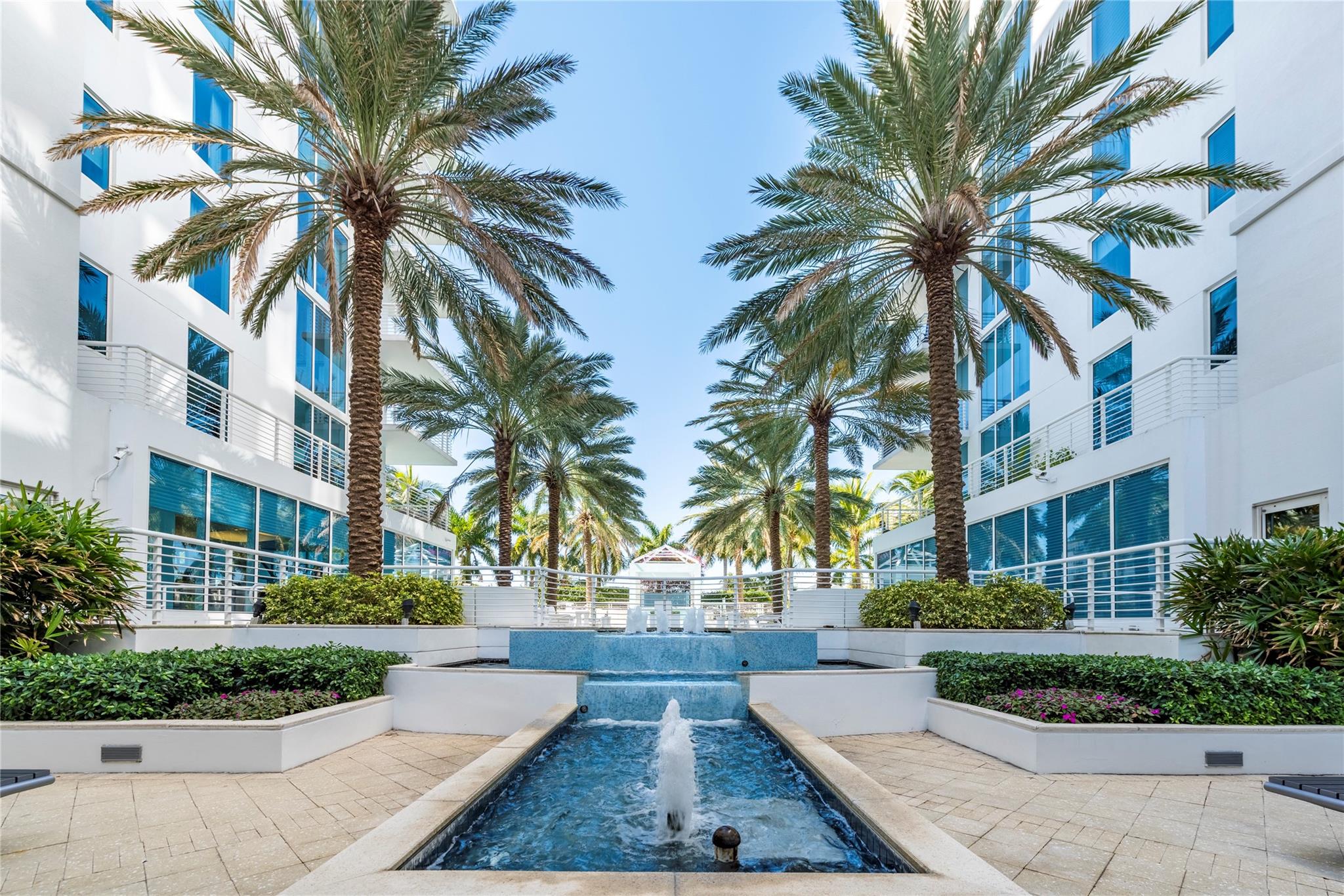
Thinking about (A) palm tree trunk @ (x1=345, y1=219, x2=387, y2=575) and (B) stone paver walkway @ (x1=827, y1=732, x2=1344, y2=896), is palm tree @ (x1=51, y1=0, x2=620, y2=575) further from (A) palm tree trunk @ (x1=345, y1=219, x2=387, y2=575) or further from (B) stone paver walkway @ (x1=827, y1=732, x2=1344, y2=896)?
(B) stone paver walkway @ (x1=827, y1=732, x2=1344, y2=896)

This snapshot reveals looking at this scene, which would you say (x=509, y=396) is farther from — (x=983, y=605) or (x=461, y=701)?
(x=983, y=605)

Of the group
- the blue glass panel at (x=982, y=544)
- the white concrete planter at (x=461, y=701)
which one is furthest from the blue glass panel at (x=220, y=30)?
the blue glass panel at (x=982, y=544)

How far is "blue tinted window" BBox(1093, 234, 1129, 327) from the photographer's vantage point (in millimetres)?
17000

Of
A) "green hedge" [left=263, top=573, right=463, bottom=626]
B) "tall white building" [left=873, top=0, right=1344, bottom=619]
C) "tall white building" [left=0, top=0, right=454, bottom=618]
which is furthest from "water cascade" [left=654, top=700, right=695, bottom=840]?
"tall white building" [left=873, top=0, right=1344, bottom=619]

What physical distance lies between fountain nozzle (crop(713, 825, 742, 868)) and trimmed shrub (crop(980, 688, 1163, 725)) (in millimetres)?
4108

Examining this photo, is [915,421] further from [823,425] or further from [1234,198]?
[1234,198]

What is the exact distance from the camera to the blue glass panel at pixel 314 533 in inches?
725

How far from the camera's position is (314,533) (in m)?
19.2

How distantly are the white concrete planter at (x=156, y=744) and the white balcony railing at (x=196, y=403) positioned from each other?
7380 mm

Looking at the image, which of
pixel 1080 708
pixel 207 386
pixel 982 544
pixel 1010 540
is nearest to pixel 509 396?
pixel 207 386

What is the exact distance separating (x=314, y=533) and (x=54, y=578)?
1120cm

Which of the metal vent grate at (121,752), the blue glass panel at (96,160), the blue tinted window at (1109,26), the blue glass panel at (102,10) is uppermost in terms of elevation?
the blue tinted window at (1109,26)

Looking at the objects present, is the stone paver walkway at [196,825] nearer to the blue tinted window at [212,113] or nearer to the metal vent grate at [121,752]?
the metal vent grate at [121,752]

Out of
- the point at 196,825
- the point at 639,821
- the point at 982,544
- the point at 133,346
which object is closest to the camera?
the point at 196,825
